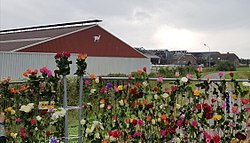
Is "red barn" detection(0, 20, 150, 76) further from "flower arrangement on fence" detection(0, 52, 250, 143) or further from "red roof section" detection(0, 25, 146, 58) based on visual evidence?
"flower arrangement on fence" detection(0, 52, 250, 143)

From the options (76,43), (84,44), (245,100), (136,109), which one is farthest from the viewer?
(84,44)

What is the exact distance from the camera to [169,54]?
214 feet

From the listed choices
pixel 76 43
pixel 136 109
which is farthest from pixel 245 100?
pixel 76 43

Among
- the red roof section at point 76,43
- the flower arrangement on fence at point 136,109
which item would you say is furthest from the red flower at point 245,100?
the red roof section at point 76,43

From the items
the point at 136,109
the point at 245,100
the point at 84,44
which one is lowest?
the point at 136,109

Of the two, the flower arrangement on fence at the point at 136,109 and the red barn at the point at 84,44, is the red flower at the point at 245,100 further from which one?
the red barn at the point at 84,44

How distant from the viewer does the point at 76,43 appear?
23781mm

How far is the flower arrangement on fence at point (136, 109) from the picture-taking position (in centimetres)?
306

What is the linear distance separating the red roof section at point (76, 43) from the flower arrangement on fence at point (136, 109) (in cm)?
1734

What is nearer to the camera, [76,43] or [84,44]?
[76,43]

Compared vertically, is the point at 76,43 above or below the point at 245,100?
above

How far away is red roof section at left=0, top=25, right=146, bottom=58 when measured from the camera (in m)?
21.4

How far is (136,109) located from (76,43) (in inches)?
822

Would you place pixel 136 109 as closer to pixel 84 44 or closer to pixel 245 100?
pixel 245 100
